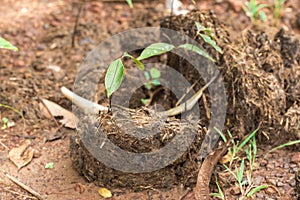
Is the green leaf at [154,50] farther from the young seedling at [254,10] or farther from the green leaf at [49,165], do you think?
the young seedling at [254,10]

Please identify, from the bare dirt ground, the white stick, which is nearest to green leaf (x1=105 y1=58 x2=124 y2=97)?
the white stick

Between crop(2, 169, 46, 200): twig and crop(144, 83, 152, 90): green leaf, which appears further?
crop(144, 83, 152, 90): green leaf

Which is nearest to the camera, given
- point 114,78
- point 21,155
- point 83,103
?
point 114,78

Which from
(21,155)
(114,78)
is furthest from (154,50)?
(21,155)

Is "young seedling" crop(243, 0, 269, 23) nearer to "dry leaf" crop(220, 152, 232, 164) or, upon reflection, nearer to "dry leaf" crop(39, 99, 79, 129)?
"dry leaf" crop(220, 152, 232, 164)

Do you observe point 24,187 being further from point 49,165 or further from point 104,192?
point 104,192

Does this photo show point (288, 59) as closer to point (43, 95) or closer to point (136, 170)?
point (136, 170)
